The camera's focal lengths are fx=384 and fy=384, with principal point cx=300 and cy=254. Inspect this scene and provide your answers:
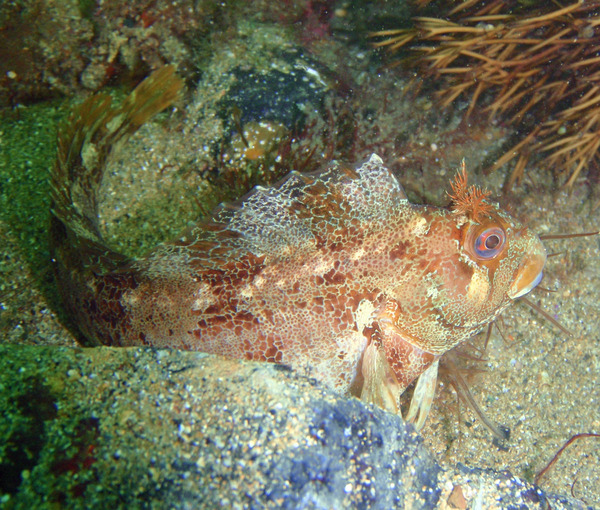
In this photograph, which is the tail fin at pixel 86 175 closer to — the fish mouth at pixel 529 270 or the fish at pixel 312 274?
the fish at pixel 312 274

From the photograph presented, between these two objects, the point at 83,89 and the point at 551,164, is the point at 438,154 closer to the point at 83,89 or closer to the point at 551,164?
the point at 551,164

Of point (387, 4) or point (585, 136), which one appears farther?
point (387, 4)

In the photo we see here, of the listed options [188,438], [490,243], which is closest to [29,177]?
[188,438]

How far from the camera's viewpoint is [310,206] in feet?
8.38

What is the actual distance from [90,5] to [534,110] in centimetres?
456

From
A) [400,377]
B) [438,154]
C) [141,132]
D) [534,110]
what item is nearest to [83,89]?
[141,132]

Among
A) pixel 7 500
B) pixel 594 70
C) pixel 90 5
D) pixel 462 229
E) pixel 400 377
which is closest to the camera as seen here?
pixel 7 500

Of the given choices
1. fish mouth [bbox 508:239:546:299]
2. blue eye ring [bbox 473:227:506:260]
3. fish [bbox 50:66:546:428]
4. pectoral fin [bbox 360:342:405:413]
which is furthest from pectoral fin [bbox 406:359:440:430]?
blue eye ring [bbox 473:227:506:260]

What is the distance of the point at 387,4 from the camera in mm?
4406

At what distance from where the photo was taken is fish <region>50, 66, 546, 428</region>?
8.01 ft

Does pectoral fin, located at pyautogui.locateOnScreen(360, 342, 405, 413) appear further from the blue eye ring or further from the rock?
the blue eye ring

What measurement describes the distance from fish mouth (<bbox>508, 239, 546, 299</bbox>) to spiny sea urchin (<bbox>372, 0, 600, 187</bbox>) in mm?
1387

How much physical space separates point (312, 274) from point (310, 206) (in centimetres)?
45

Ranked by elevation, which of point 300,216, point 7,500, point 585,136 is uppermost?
point 7,500
